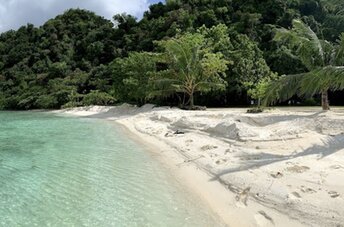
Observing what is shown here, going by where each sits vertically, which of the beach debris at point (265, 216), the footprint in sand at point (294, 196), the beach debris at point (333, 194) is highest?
the beach debris at point (333, 194)

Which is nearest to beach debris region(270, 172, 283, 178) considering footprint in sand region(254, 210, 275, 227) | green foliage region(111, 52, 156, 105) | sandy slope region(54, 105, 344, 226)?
sandy slope region(54, 105, 344, 226)

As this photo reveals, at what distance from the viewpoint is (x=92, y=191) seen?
831 centimetres

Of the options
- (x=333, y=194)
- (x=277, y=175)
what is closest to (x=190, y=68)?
(x=277, y=175)

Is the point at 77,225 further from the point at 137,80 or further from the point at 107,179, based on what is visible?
the point at 137,80

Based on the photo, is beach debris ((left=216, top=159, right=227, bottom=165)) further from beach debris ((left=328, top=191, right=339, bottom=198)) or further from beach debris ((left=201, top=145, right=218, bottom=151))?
beach debris ((left=328, top=191, right=339, bottom=198))

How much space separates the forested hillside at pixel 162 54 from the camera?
98.7ft

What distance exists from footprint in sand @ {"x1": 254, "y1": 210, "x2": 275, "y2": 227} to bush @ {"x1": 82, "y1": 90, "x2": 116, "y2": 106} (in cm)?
3909

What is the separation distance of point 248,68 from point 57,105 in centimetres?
3280

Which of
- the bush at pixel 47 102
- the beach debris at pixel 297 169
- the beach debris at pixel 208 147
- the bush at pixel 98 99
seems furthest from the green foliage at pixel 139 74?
the beach debris at pixel 297 169

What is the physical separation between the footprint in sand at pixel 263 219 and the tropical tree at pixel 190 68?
22.2 metres

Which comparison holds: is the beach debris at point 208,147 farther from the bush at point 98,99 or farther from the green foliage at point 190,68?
the bush at point 98,99

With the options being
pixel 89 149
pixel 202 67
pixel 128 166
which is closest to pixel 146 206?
pixel 128 166

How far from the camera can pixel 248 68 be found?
3294 cm

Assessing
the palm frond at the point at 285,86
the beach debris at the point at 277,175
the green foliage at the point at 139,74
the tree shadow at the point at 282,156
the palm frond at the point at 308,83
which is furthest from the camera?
the green foliage at the point at 139,74
